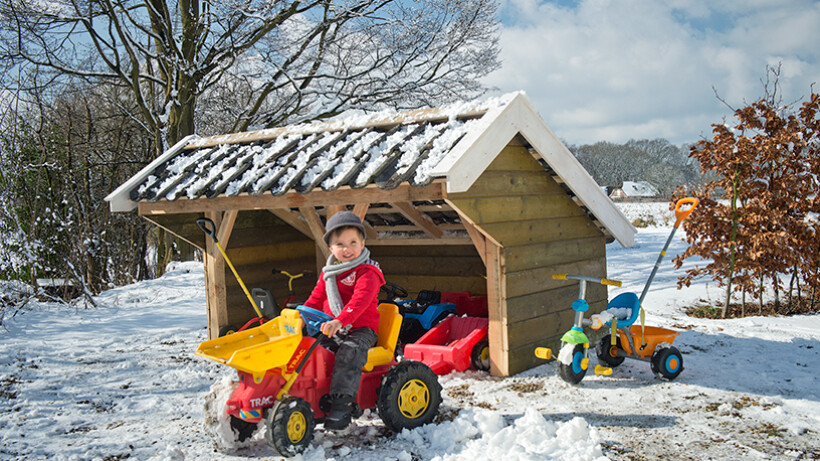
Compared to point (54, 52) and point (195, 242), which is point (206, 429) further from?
point (54, 52)

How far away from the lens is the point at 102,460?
3365 millimetres

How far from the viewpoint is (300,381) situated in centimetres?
340

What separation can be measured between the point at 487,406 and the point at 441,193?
4.96 ft

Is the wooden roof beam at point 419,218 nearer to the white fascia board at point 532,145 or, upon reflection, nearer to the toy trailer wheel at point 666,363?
the white fascia board at point 532,145

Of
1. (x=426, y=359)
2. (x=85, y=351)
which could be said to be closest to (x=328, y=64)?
(x=85, y=351)

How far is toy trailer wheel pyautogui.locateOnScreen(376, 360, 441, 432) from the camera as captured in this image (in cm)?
351

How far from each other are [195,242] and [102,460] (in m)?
3.42

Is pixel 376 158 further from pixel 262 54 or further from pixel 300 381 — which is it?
pixel 262 54

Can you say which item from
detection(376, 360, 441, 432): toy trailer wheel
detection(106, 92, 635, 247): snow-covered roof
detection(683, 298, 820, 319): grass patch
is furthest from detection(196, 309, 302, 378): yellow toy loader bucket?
detection(683, 298, 820, 319): grass patch

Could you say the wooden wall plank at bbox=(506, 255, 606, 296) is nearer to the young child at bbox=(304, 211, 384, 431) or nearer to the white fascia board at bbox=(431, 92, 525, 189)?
the white fascia board at bbox=(431, 92, 525, 189)

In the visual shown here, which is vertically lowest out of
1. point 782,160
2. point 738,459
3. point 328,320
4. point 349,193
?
point 738,459

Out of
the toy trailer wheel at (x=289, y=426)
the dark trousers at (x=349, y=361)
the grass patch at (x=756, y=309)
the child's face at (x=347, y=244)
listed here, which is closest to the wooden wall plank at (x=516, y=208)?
the child's face at (x=347, y=244)

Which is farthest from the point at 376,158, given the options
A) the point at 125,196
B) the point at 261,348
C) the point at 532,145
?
the point at 125,196

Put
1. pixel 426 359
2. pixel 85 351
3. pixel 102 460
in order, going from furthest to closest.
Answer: pixel 85 351 < pixel 426 359 < pixel 102 460
